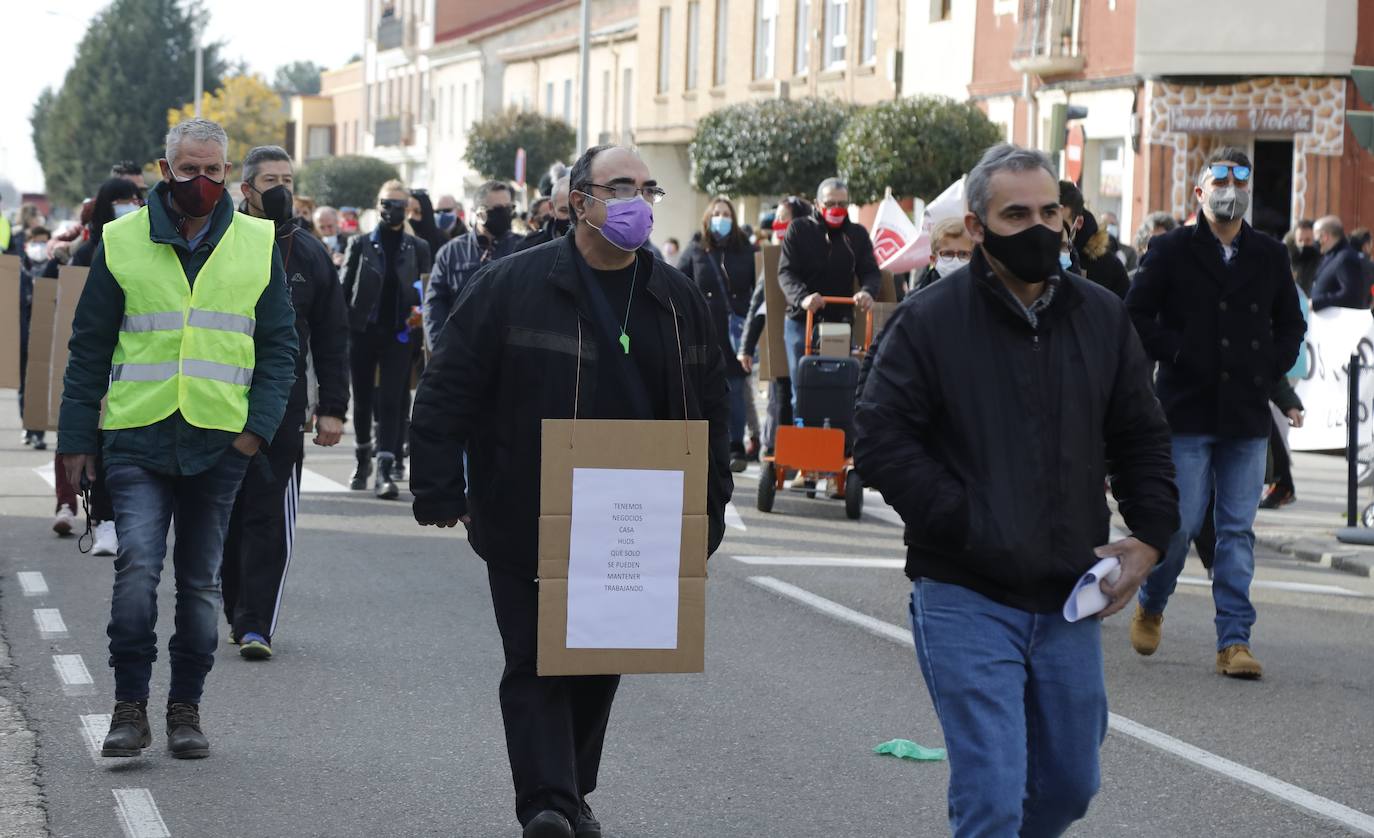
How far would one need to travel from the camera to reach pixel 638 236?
17.8 ft

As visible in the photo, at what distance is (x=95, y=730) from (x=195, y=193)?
1887 mm

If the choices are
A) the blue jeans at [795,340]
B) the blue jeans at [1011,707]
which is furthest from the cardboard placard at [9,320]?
the blue jeans at [1011,707]

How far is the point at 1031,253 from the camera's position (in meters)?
4.57

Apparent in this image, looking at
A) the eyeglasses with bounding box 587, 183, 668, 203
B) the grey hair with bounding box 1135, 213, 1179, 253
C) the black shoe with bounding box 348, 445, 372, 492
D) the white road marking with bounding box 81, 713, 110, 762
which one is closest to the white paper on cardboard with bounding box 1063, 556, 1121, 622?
the eyeglasses with bounding box 587, 183, 668, 203

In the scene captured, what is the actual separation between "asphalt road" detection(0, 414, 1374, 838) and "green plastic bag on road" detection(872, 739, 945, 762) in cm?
7

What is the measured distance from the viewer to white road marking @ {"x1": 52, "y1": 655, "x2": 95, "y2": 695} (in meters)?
7.86

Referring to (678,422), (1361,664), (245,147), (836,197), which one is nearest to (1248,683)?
(1361,664)

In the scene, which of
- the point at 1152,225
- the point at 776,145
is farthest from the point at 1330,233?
the point at 776,145

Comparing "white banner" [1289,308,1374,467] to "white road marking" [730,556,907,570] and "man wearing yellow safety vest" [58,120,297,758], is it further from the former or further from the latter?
"man wearing yellow safety vest" [58,120,297,758]

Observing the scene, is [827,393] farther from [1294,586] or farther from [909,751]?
[909,751]

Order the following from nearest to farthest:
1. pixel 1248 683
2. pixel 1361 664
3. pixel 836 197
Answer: pixel 1248 683 < pixel 1361 664 < pixel 836 197

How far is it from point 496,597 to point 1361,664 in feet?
17.0

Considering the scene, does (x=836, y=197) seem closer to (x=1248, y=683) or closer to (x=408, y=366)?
(x=408, y=366)

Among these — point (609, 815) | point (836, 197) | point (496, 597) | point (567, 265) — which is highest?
point (836, 197)
